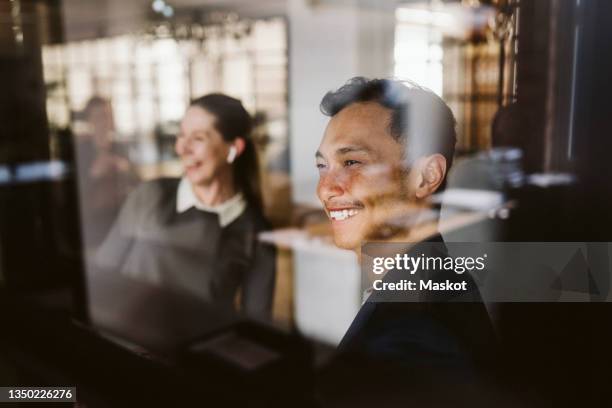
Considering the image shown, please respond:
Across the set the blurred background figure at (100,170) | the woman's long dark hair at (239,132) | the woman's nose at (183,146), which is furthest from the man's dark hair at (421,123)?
the blurred background figure at (100,170)

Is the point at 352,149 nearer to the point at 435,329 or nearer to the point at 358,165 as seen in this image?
the point at 358,165

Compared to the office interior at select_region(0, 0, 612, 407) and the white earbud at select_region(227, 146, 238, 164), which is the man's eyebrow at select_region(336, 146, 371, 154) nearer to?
the office interior at select_region(0, 0, 612, 407)

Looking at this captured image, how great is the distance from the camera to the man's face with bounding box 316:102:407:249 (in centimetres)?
78

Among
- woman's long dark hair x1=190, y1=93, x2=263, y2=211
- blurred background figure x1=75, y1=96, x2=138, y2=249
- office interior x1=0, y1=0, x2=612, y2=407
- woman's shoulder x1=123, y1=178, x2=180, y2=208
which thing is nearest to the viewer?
office interior x1=0, y1=0, x2=612, y2=407

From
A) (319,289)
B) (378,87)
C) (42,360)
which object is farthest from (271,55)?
(42,360)

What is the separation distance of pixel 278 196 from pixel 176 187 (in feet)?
0.76

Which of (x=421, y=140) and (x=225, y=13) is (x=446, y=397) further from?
(x=225, y=13)

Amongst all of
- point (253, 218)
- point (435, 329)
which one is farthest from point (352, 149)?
point (253, 218)

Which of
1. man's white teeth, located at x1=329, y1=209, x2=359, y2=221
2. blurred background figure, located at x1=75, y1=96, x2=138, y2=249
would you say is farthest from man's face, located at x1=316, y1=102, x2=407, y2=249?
blurred background figure, located at x1=75, y1=96, x2=138, y2=249

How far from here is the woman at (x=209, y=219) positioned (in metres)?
1.09

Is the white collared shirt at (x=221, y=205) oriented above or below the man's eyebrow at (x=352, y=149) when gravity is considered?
below

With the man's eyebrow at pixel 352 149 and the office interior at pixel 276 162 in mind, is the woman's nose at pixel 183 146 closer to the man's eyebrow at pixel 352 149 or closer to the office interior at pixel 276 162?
the office interior at pixel 276 162

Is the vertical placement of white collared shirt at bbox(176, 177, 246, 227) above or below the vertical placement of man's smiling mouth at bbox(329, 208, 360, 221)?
below

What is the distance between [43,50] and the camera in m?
1.41
